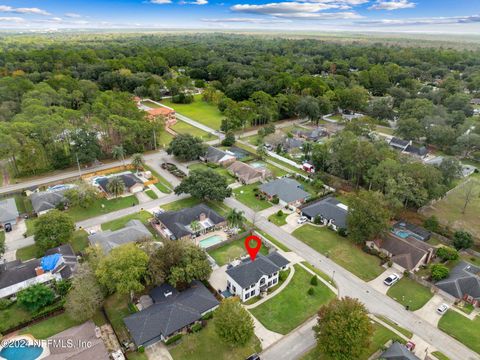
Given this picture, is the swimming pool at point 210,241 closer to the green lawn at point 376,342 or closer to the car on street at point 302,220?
the car on street at point 302,220

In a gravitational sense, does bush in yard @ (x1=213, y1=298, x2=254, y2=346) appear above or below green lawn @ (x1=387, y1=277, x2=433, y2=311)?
above

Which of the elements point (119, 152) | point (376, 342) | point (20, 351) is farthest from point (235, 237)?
point (119, 152)

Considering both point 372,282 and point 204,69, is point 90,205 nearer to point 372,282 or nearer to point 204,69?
point 372,282

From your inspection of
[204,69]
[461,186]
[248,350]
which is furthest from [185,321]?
[204,69]

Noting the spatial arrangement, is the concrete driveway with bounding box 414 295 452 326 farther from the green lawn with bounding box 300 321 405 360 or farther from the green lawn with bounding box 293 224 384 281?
the green lawn with bounding box 293 224 384 281

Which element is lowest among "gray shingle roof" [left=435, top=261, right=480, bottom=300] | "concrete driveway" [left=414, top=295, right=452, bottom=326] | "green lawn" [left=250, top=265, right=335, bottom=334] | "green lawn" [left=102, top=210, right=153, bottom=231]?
"concrete driveway" [left=414, top=295, right=452, bottom=326]

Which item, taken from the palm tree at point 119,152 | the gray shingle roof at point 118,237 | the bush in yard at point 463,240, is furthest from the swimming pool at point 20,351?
the bush in yard at point 463,240

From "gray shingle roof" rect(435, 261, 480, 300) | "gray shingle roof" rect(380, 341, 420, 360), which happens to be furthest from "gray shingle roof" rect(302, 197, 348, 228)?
"gray shingle roof" rect(380, 341, 420, 360)
